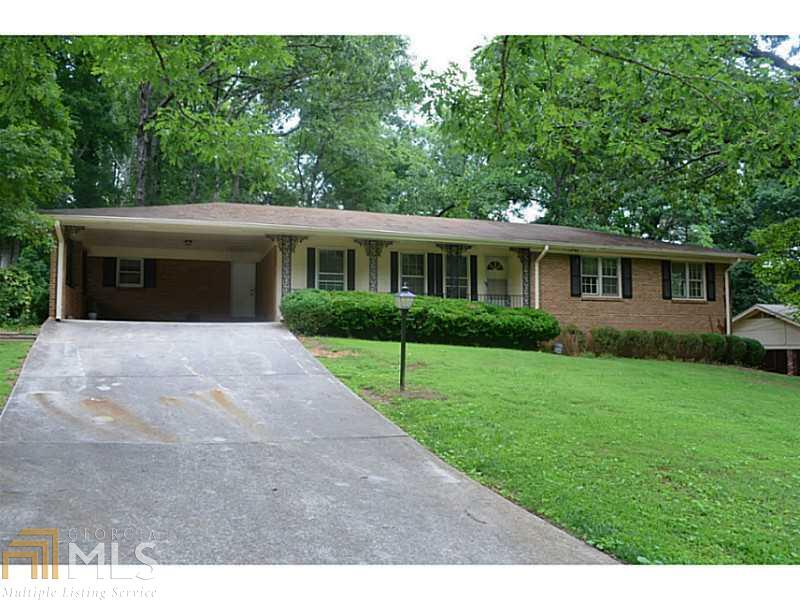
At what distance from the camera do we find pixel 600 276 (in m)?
17.5

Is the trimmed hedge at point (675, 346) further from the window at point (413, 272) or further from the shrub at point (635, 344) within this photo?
the window at point (413, 272)

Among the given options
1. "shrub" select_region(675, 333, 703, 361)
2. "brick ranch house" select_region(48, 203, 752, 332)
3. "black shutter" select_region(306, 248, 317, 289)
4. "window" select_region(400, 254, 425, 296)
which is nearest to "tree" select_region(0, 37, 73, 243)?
"brick ranch house" select_region(48, 203, 752, 332)

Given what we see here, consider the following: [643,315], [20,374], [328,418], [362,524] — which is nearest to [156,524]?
[362,524]

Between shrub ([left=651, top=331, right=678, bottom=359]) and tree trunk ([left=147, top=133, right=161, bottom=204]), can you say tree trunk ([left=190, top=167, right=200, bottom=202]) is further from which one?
shrub ([left=651, top=331, right=678, bottom=359])

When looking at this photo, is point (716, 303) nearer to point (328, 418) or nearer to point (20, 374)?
point (328, 418)

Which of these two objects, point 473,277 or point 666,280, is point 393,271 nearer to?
point 473,277

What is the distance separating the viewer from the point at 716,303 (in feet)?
60.2

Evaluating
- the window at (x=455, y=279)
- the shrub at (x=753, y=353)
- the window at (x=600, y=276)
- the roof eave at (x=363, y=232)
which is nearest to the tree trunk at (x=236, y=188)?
the roof eave at (x=363, y=232)

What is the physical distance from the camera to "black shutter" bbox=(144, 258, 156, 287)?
59.5 ft

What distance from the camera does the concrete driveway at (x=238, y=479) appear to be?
3.77 m

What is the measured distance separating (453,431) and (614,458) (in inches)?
62.7

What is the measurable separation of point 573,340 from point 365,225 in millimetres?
5924

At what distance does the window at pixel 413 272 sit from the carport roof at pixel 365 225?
814 millimetres
